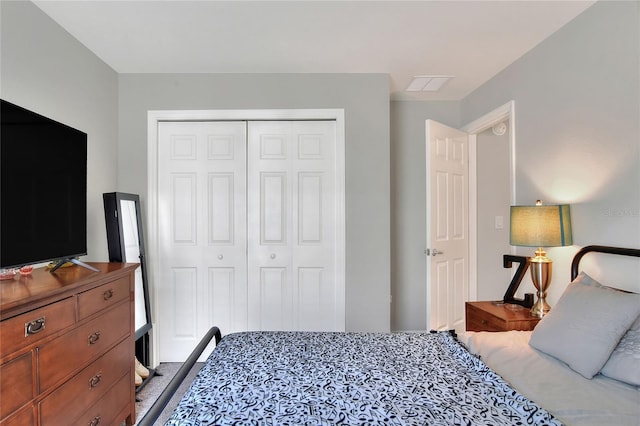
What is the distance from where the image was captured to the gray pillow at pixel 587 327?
1195 millimetres

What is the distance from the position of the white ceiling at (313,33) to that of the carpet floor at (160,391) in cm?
243

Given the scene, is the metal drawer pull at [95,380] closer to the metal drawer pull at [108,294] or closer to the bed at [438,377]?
the metal drawer pull at [108,294]

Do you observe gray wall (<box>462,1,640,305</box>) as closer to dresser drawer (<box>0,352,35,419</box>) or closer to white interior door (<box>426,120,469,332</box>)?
white interior door (<box>426,120,469,332</box>)

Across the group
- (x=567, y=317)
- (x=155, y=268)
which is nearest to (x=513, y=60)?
(x=567, y=317)

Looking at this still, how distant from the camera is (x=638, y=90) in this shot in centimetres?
148

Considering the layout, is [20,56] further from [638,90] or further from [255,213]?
[638,90]

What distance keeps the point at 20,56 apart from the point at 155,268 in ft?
5.55

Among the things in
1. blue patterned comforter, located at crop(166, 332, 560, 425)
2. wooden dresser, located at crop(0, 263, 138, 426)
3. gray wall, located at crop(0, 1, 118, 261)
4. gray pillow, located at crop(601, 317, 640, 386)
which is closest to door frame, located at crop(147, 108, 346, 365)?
gray wall, located at crop(0, 1, 118, 261)

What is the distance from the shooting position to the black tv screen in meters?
1.25

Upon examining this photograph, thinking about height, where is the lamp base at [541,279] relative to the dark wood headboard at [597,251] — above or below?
below

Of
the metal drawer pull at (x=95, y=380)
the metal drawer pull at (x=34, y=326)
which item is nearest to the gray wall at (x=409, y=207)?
the metal drawer pull at (x=95, y=380)

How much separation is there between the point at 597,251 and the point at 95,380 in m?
2.72

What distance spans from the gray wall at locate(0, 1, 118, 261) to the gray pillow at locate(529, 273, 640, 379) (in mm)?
2462

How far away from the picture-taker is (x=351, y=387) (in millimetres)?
1117
